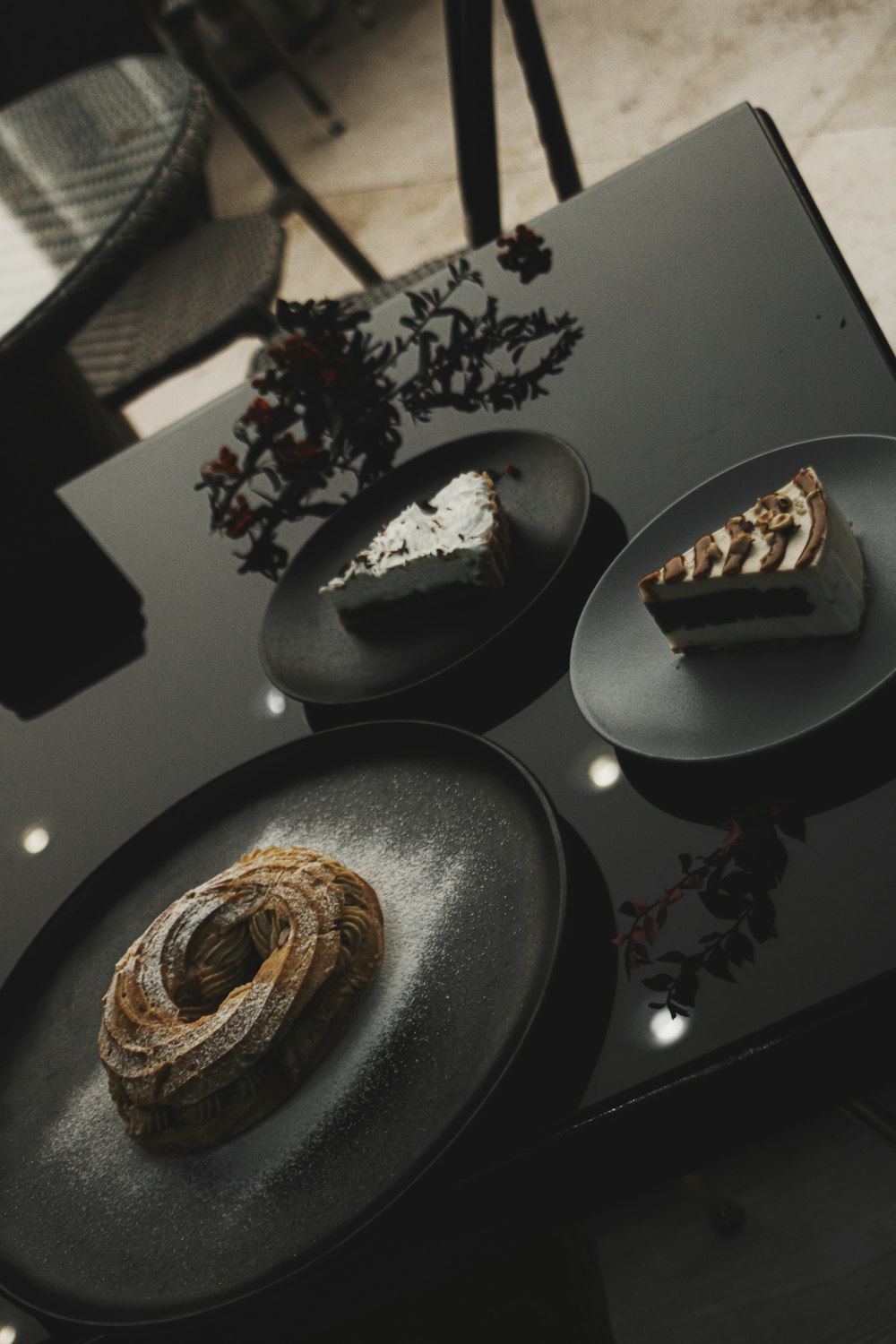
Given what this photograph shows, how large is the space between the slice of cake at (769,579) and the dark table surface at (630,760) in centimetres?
9

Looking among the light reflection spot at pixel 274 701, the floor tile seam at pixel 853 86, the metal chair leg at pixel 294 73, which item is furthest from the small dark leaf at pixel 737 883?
the metal chair leg at pixel 294 73

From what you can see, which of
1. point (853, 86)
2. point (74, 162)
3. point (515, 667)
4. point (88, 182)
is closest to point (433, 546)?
point (515, 667)

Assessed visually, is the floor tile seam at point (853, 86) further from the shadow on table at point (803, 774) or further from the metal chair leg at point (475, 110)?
the shadow on table at point (803, 774)

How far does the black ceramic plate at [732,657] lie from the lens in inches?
32.7

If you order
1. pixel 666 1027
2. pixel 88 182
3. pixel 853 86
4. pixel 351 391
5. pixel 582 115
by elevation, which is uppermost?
pixel 88 182

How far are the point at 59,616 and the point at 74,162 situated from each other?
1.21m

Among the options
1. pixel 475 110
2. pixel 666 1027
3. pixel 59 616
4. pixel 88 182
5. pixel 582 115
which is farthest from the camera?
pixel 582 115

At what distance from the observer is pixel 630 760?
36.3 inches

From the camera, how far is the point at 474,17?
1.72m

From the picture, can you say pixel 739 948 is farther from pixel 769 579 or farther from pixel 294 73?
pixel 294 73

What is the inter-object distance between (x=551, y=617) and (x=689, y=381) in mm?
336

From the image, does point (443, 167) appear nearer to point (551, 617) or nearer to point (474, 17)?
point (474, 17)

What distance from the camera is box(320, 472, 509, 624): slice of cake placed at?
1095 millimetres

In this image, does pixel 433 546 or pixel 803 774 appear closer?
pixel 803 774
